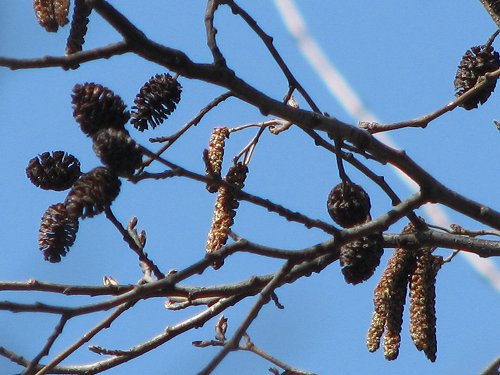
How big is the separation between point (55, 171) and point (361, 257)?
1.94ft

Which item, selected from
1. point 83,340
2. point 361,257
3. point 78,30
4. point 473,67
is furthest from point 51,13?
point 473,67

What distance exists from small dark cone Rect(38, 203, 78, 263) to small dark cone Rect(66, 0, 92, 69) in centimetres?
31

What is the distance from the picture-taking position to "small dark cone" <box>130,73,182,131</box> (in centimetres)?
195

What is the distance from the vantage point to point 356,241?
182cm

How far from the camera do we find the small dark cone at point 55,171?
1.87 meters

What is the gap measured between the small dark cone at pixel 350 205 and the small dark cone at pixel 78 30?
579mm

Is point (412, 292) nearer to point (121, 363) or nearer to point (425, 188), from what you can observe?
point (425, 188)

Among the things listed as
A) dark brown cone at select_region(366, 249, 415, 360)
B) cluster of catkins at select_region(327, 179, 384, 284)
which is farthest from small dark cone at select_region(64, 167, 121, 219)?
dark brown cone at select_region(366, 249, 415, 360)

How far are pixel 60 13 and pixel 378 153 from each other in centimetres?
71

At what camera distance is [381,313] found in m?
2.10

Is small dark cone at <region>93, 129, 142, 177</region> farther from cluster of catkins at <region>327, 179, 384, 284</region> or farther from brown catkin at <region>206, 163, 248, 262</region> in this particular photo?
brown catkin at <region>206, 163, 248, 262</region>

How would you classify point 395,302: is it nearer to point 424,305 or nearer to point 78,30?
point 424,305

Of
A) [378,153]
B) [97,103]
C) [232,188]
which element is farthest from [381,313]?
[97,103]

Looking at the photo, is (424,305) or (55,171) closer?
(55,171)
